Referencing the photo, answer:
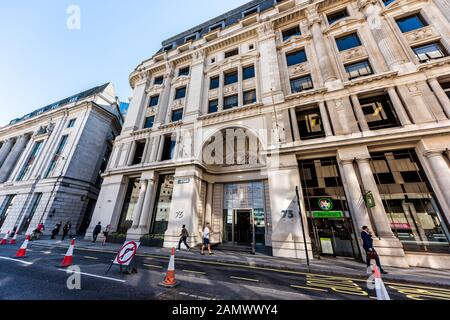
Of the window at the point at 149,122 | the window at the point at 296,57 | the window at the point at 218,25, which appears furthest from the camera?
the window at the point at 218,25

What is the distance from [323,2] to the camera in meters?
16.1

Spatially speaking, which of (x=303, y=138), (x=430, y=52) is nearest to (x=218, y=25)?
(x=303, y=138)

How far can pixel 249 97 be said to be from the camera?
1588 centimetres

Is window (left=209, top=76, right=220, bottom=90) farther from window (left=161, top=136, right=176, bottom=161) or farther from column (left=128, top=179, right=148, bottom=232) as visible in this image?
column (left=128, top=179, right=148, bottom=232)

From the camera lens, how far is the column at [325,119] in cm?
1112

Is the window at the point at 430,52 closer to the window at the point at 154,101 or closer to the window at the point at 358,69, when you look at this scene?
the window at the point at 358,69

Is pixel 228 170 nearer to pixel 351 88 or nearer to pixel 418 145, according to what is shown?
pixel 351 88

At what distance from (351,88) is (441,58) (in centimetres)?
493

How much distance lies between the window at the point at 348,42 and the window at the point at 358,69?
6.64 feet

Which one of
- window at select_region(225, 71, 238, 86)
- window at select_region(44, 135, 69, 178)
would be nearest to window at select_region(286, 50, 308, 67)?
window at select_region(225, 71, 238, 86)

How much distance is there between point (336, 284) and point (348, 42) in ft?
57.6

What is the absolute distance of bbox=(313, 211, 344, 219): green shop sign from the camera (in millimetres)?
10148

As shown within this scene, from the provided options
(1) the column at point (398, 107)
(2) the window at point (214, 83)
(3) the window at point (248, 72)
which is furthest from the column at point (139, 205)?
(1) the column at point (398, 107)
